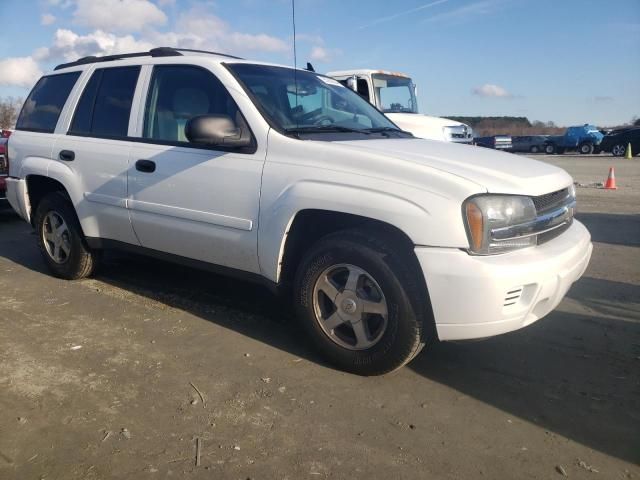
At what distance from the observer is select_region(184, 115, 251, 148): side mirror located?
331 centimetres

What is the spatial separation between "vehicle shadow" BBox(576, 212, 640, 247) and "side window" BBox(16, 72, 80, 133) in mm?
6046

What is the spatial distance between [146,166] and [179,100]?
1.76ft

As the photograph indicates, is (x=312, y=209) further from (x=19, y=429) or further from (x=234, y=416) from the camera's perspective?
(x=19, y=429)

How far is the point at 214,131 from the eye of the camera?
333 cm

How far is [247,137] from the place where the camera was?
3516 millimetres

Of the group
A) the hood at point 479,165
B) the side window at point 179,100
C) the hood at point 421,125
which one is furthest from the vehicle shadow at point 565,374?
the hood at point 421,125

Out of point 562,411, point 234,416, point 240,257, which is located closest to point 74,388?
point 234,416

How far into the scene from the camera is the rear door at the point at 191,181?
353cm

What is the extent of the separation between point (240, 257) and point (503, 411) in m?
1.82

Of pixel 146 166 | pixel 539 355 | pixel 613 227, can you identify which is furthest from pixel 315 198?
pixel 613 227

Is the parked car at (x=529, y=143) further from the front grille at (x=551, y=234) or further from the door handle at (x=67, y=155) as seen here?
the door handle at (x=67, y=155)

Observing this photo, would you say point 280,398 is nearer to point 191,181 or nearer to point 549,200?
point 191,181

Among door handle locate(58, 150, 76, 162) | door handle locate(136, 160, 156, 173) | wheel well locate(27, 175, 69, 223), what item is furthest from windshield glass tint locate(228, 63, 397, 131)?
wheel well locate(27, 175, 69, 223)

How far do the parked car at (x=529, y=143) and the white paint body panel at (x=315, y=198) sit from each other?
33445 millimetres
